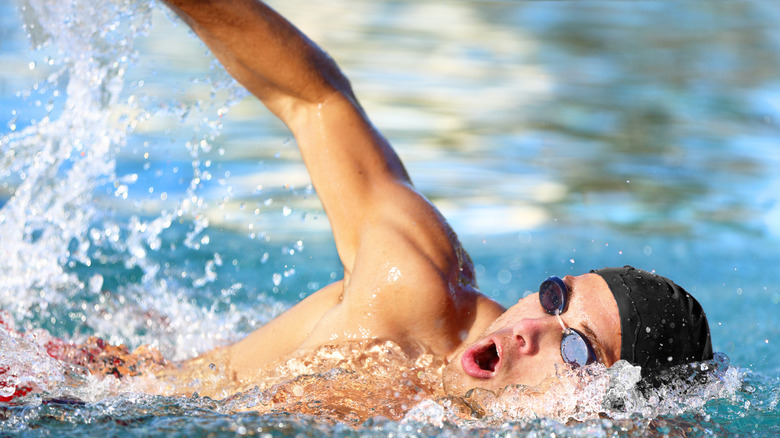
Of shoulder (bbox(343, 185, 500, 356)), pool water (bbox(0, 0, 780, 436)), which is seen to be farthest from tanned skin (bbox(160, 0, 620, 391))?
pool water (bbox(0, 0, 780, 436))

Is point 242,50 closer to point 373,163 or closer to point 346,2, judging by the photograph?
point 373,163

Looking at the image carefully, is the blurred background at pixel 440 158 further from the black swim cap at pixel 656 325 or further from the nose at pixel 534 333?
the black swim cap at pixel 656 325

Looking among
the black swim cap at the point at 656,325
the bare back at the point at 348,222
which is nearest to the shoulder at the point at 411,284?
the bare back at the point at 348,222

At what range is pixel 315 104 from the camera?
2.18 m

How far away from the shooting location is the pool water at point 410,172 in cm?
211

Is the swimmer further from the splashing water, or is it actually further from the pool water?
the splashing water

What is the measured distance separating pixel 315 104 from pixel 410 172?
318 centimetres

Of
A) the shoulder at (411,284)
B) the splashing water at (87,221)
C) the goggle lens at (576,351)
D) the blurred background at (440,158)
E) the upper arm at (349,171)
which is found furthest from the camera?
the blurred background at (440,158)

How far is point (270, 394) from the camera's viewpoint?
1853 mm

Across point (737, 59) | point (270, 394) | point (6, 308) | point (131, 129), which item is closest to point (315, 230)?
point (131, 129)

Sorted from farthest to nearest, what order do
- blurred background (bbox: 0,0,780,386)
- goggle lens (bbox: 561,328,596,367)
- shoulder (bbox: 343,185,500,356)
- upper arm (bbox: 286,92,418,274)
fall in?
blurred background (bbox: 0,0,780,386), upper arm (bbox: 286,92,418,274), shoulder (bbox: 343,185,500,356), goggle lens (bbox: 561,328,596,367)

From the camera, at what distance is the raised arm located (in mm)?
2098

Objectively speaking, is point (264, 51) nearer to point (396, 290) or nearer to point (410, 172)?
point (396, 290)

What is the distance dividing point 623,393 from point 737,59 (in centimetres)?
529
